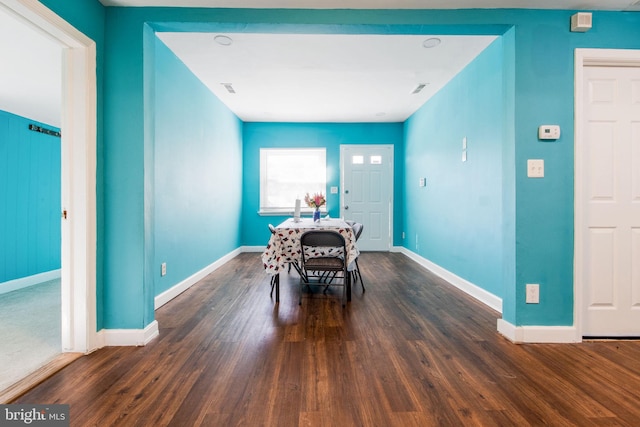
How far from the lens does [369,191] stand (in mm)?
6398

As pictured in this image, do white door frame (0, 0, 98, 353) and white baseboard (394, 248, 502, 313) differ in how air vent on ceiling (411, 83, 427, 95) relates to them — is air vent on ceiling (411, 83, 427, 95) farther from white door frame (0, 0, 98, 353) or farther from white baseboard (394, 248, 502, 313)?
white door frame (0, 0, 98, 353)

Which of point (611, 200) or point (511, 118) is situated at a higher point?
point (511, 118)

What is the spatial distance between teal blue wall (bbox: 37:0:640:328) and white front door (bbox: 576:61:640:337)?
7.6 inches

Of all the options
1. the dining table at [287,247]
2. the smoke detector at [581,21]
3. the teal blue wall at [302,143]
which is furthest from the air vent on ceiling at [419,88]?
the dining table at [287,247]

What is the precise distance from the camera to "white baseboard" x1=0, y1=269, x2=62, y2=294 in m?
3.82

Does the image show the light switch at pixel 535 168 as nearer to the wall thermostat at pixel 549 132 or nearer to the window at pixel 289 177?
the wall thermostat at pixel 549 132

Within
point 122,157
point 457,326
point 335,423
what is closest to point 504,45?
point 457,326

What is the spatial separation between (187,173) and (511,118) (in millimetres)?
3517

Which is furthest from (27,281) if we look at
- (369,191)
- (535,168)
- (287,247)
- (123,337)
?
(535,168)

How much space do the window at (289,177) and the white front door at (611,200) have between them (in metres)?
4.55

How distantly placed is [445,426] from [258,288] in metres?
2.71

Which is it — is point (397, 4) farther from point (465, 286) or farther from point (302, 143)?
point (302, 143)

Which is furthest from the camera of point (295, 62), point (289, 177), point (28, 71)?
point (289, 177)

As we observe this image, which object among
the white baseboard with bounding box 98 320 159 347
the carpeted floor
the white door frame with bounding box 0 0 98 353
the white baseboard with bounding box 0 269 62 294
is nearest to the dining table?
the white baseboard with bounding box 98 320 159 347
